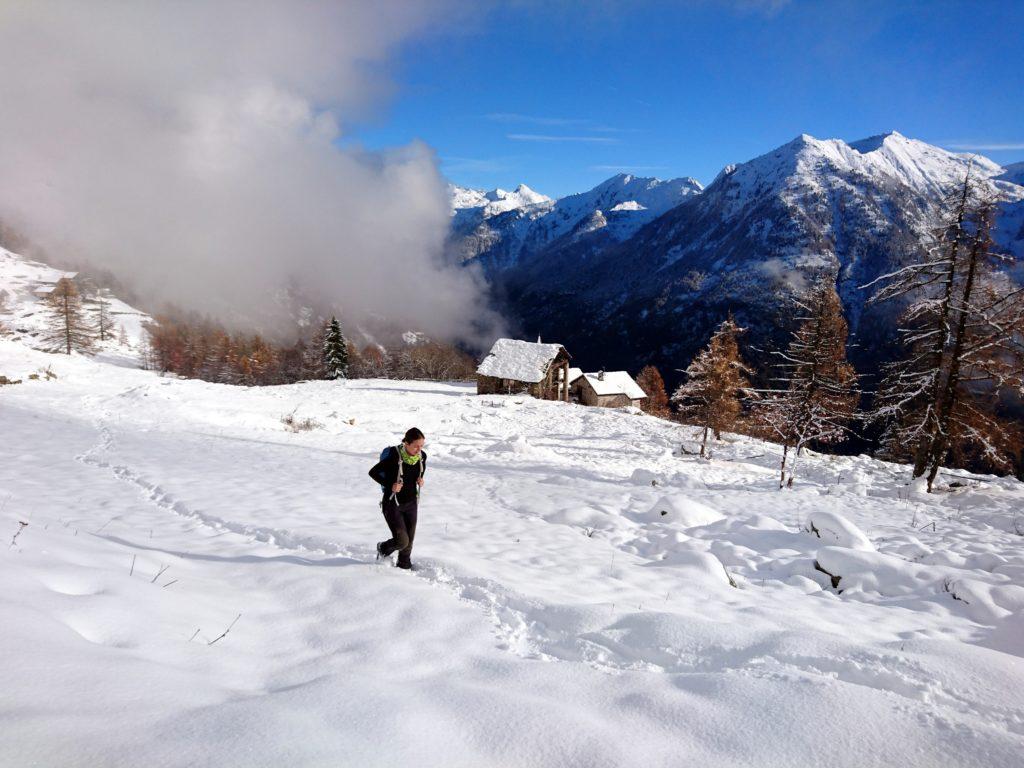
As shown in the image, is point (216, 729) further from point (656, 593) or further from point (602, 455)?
point (602, 455)

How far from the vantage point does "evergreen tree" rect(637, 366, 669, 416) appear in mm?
72688

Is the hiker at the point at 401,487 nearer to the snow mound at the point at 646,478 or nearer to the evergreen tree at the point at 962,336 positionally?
the snow mound at the point at 646,478

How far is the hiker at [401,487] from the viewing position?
620 centimetres

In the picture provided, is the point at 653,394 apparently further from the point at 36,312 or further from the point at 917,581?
the point at 36,312

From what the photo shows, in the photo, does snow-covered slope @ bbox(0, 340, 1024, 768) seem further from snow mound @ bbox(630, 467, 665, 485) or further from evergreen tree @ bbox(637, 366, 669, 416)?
evergreen tree @ bbox(637, 366, 669, 416)

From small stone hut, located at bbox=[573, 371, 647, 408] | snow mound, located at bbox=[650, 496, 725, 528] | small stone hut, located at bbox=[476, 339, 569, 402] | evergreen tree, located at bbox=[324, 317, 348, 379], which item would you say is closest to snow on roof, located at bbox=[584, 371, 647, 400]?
small stone hut, located at bbox=[573, 371, 647, 408]

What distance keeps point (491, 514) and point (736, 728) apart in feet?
28.2

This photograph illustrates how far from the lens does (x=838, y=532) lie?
29.5 feet

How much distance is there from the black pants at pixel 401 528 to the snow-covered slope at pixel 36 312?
11770cm

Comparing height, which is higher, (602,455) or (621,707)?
(621,707)

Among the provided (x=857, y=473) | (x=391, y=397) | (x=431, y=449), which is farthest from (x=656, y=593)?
(x=391, y=397)

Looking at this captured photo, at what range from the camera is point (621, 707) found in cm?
317

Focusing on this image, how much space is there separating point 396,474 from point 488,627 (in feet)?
7.60

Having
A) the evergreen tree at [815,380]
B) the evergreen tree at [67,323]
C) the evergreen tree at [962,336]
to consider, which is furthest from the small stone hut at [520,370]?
the evergreen tree at [67,323]
